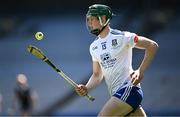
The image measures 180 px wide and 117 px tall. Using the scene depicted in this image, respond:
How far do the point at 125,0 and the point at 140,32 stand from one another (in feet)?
2.65

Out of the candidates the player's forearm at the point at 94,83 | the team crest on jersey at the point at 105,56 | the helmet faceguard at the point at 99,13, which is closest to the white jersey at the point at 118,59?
the team crest on jersey at the point at 105,56

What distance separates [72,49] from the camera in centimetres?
1667

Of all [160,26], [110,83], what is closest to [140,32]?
[160,26]

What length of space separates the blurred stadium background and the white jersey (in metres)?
8.31

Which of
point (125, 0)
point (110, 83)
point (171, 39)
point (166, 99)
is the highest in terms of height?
point (110, 83)

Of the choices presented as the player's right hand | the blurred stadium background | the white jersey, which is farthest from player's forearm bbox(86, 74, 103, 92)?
the blurred stadium background

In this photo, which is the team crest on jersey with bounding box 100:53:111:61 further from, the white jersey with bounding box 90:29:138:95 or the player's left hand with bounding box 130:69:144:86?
the player's left hand with bounding box 130:69:144:86

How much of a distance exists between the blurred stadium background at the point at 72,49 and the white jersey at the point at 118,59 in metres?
8.31

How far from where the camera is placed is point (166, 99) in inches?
647

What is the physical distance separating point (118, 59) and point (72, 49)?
9.00m

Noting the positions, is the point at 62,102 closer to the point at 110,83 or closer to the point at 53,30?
the point at 53,30

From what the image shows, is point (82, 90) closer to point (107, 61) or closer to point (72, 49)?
point (107, 61)

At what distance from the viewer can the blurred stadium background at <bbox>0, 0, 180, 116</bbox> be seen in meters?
16.3

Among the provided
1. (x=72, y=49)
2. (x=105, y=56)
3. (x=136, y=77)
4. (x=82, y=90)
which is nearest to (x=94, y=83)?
(x=82, y=90)
